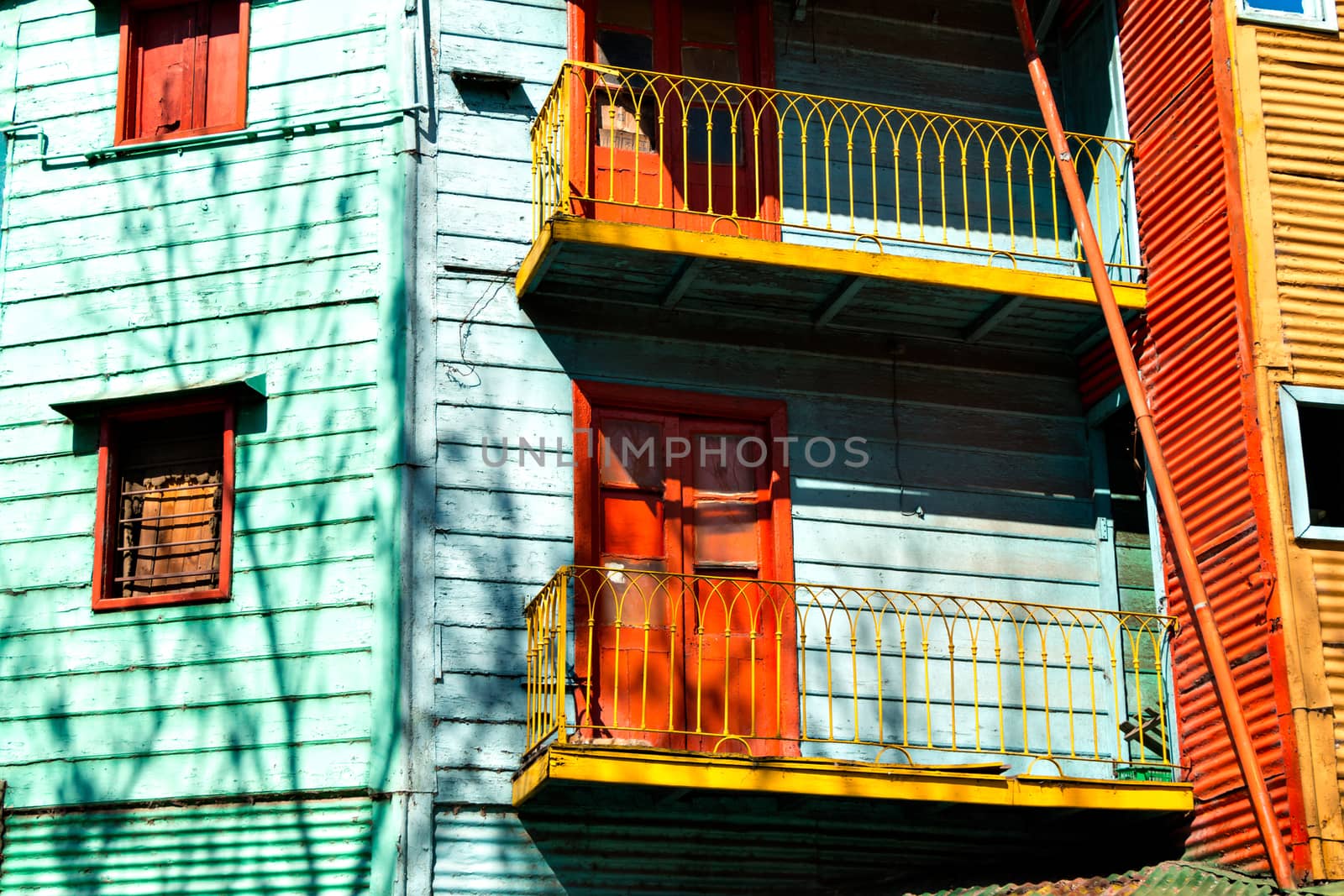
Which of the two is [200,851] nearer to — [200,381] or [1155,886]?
[200,381]

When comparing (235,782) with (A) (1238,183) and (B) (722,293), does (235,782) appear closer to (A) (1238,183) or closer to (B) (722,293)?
(B) (722,293)

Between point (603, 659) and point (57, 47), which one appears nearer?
point (603, 659)

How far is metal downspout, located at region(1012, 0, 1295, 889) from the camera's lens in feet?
39.6

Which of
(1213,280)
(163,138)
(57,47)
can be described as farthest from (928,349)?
(57,47)

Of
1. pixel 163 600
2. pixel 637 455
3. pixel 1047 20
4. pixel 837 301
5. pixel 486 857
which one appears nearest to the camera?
pixel 486 857

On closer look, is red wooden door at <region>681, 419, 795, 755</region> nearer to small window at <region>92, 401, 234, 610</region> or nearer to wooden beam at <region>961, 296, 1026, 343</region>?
wooden beam at <region>961, 296, 1026, 343</region>

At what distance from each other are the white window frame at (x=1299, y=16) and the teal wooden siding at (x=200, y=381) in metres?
6.42

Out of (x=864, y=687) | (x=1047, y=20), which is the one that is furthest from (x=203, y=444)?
(x=1047, y=20)

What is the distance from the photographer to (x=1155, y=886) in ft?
40.2

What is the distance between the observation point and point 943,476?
1421 centimetres

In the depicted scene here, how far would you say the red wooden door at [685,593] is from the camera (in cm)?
1305

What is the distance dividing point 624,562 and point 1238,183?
520 centimetres

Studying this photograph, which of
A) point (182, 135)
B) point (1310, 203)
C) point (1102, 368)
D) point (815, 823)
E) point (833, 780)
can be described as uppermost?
point (182, 135)

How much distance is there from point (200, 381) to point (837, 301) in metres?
4.75
